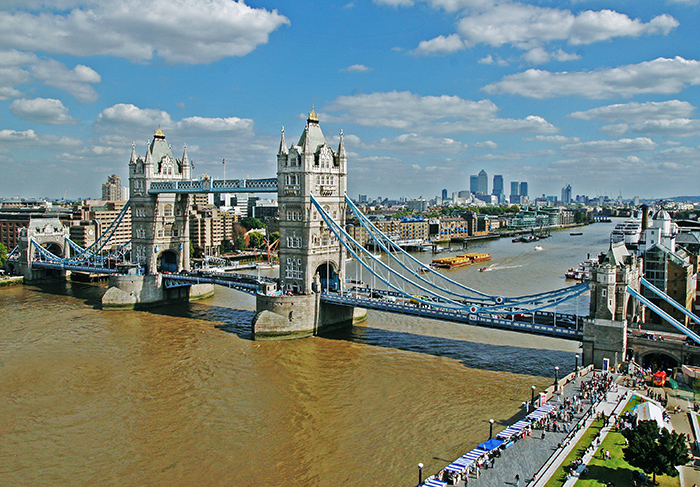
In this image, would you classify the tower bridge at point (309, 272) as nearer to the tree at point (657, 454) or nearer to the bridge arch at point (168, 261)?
the bridge arch at point (168, 261)

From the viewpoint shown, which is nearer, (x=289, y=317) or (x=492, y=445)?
(x=492, y=445)

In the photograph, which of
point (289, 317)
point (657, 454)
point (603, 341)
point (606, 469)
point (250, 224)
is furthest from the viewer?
Result: point (250, 224)

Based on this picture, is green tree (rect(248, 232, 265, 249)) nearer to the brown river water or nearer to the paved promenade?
the brown river water

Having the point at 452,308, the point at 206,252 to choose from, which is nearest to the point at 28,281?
the point at 206,252

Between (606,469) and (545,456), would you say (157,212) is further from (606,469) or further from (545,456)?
(606,469)

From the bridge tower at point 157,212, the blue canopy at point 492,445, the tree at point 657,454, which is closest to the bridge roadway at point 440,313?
the bridge tower at point 157,212

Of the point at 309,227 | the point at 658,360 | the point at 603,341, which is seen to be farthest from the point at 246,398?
the point at 658,360

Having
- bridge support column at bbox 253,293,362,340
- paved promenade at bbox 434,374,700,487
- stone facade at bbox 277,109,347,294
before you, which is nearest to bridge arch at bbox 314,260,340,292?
stone facade at bbox 277,109,347,294
